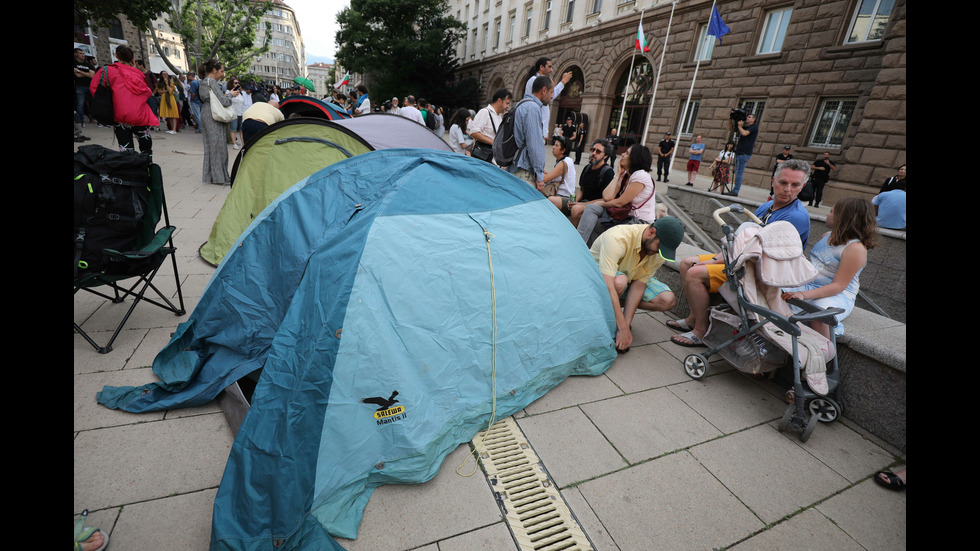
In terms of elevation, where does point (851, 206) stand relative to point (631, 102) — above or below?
below

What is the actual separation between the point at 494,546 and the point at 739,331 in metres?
2.29

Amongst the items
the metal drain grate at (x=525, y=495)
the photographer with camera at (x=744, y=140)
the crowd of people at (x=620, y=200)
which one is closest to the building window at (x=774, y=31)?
the photographer with camera at (x=744, y=140)

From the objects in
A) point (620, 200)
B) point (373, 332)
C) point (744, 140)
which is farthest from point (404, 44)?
point (373, 332)

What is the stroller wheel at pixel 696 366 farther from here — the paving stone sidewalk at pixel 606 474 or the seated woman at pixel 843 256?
the seated woman at pixel 843 256

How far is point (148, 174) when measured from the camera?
2.89 metres

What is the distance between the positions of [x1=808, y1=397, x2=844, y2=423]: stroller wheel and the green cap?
1382 millimetres

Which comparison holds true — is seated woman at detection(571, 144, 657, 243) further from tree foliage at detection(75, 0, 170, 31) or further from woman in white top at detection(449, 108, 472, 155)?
tree foliage at detection(75, 0, 170, 31)

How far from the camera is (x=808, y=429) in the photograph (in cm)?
248

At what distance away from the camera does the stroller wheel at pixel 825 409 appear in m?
2.71

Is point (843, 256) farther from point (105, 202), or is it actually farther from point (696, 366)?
point (105, 202)

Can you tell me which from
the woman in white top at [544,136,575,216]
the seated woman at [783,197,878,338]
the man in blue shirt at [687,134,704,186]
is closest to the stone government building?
the man in blue shirt at [687,134,704,186]
